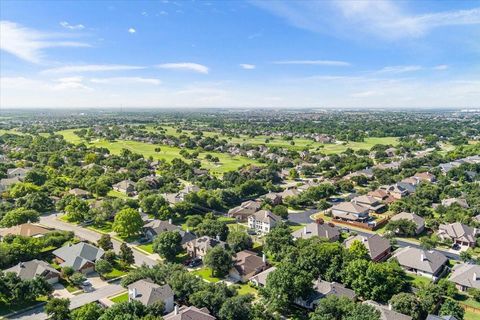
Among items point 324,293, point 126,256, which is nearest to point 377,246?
point 324,293

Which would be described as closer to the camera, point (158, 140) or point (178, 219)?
point (178, 219)

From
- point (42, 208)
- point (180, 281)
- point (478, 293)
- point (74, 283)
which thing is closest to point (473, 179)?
point (478, 293)

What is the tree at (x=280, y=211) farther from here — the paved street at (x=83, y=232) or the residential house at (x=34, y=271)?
the residential house at (x=34, y=271)

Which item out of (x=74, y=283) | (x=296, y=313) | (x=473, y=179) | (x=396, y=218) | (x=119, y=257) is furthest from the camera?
(x=473, y=179)

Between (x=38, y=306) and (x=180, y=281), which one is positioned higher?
(x=180, y=281)

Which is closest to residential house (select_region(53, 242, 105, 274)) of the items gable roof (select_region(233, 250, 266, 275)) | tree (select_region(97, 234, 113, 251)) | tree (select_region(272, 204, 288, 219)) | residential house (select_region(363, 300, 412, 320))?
A: tree (select_region(97, 234, 113, 251))

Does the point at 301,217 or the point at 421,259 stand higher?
the point at 421,259

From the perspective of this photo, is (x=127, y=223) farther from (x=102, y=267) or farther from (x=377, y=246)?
(x=377, y=246)

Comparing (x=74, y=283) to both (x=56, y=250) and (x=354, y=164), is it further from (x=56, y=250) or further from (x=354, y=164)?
(x=354, y=164)

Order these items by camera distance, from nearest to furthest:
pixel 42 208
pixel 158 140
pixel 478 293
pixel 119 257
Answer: pixel 478 293
pixel 119 257
pixel 42 208
pixel 158 140
